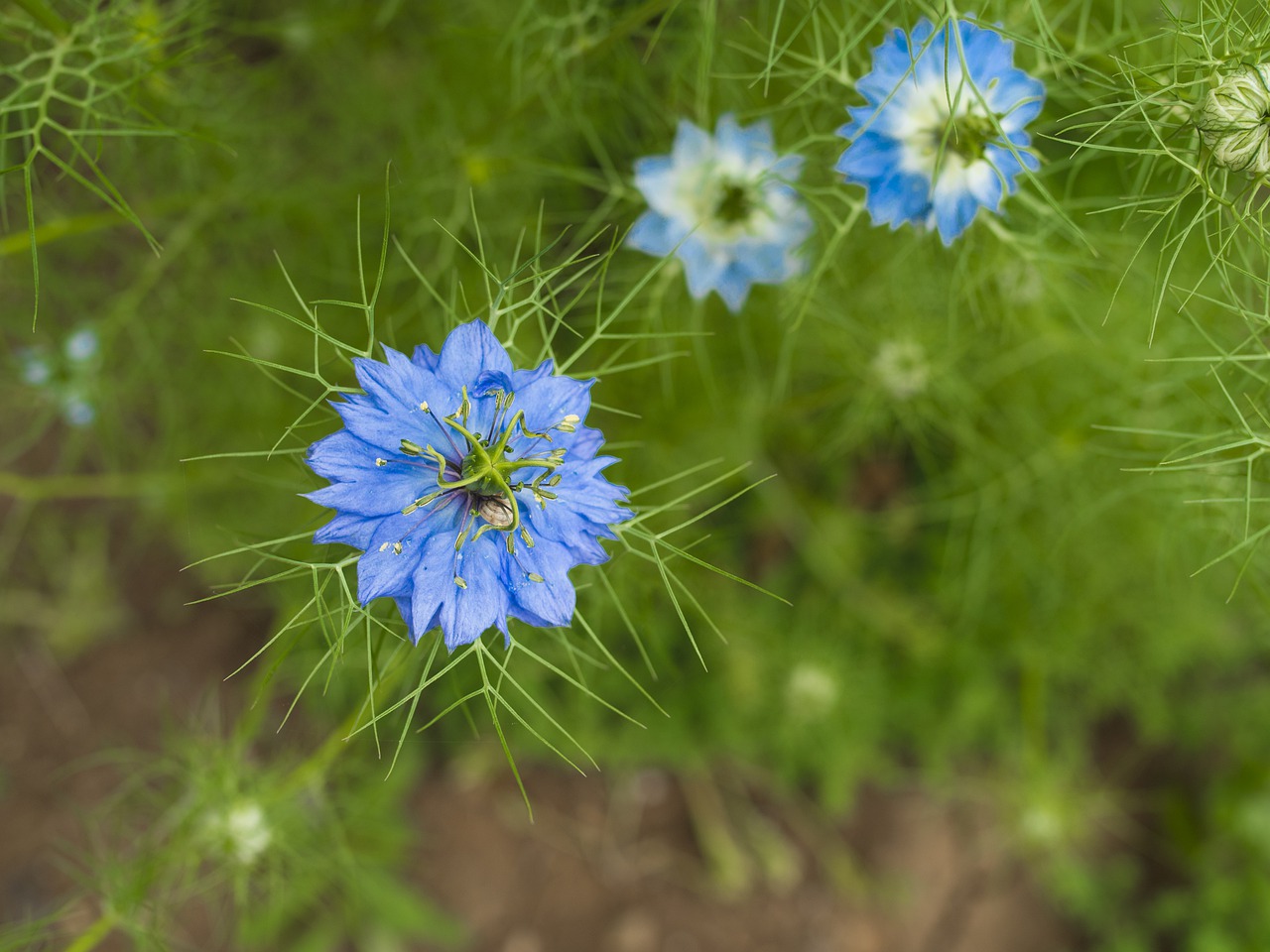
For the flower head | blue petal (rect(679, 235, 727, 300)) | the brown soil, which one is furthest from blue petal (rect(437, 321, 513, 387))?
the brown soil

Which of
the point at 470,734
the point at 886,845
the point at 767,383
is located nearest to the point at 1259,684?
the point at 886,845

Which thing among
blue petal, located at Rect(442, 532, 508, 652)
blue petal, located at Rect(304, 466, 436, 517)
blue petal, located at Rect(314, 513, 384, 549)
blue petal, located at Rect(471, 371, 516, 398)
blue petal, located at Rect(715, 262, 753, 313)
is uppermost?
blue petal, located at Rect(715, 262, 753, 313)

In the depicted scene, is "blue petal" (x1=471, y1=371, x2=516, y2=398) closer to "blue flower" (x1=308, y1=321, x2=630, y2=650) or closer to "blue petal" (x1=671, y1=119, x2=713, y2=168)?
"blue flower" (x1=308, y1=321, x2=630, y2=650)

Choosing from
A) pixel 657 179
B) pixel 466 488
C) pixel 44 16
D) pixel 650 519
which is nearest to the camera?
pixel 466 488

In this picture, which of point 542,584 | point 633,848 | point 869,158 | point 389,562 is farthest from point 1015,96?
point 633,848

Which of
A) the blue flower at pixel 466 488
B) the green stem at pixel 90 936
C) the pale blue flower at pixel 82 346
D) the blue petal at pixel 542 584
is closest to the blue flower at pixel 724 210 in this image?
the blue flower at pixel 466 488

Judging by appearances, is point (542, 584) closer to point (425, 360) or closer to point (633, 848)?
point (425, 360)

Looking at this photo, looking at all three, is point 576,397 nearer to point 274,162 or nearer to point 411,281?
point 411,281
